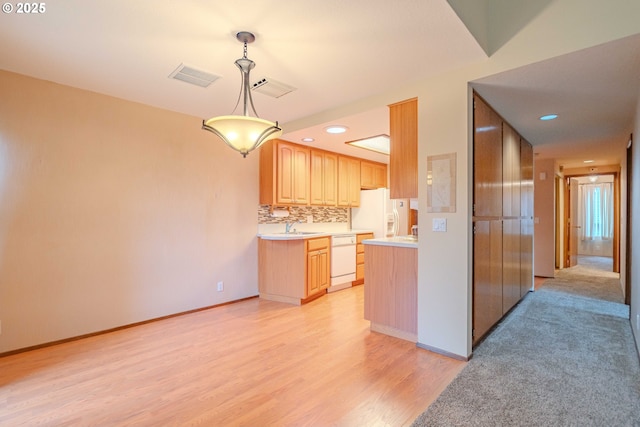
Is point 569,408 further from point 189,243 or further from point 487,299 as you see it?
point 189,243

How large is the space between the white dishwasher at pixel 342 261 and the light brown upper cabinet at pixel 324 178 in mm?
671

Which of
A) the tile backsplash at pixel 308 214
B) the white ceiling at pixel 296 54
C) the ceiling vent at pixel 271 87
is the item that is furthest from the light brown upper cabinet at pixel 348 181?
the ceiling vent at pixel 271 87

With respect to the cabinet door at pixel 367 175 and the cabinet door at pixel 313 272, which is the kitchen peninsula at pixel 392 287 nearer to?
the cabinet door at pixel 313 272

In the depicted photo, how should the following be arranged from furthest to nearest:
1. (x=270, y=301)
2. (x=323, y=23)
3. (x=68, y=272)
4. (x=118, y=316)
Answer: (x=270, y=301)
(x=118, y=316)
(x=68, y=272)
(x=323, y=23)

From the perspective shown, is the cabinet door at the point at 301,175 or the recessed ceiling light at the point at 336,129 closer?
the recessed ceiling light at the point at 336,129

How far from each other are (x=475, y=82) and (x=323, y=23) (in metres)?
1.35

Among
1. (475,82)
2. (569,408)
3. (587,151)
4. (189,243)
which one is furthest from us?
(587,151)

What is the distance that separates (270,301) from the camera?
4.25 metres

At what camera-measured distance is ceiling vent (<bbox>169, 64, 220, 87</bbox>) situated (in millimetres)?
2535

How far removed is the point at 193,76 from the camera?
2.66m

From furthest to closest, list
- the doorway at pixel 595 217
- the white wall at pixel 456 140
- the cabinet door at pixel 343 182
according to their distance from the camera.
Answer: the doorway at pixel 595 217, the cabinet door at pixel 343 182, the white wall at pixel 456 140

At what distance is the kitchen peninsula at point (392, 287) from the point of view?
9.23ft

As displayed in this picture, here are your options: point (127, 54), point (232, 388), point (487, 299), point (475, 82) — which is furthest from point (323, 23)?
point (487, 299)

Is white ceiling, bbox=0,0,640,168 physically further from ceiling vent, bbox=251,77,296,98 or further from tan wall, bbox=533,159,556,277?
tan wall, bbox=533,159,556,277
